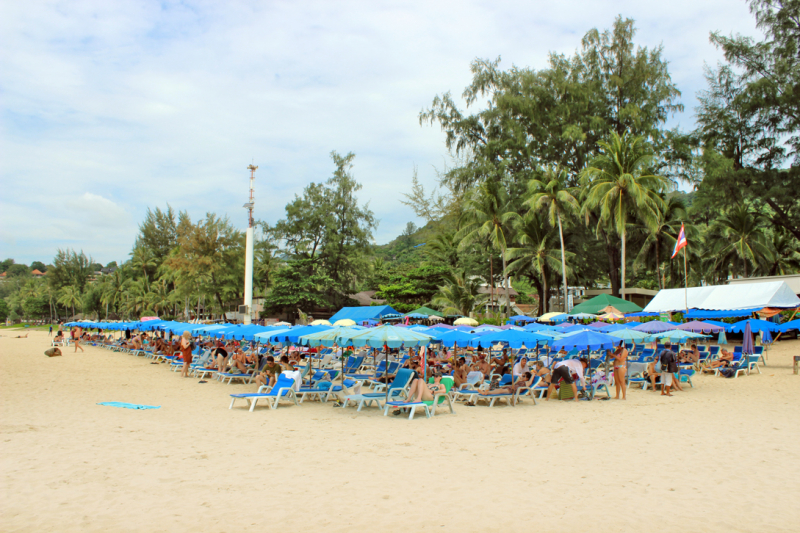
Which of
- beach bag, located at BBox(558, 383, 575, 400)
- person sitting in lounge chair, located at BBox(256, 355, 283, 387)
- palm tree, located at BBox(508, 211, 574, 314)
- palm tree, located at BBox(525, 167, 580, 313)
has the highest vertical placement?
palm tree, located at BBox(525, 167, 580, 313)

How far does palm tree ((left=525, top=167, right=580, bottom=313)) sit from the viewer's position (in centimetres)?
3172

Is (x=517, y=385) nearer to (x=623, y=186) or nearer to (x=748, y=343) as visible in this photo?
(x=748, y=343)

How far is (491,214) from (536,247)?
3.97 m

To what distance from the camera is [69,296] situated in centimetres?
7788

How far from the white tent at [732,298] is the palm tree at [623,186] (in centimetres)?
435

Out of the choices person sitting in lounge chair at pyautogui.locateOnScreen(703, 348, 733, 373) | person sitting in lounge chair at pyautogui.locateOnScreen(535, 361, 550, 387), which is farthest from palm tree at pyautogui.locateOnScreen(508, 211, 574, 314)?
person sitting in lounge chair at pyautogui.locateOnScreen(535, 361, 550, 387)

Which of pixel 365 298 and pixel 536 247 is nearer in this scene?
pixel 536 247

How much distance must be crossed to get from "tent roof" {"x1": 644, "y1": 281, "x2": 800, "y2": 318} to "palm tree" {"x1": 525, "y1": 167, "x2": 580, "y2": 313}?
6.39m

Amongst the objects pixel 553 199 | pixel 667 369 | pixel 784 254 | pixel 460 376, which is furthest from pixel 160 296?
pixel 784 254

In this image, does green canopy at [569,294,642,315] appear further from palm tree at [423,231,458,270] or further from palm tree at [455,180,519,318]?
palm tree at [423,231,458,270]

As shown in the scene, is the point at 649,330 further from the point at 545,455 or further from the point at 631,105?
the point at 631,105

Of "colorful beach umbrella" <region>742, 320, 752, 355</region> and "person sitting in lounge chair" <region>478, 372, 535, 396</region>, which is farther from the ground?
"colorful beach umbrella" <region>742, 320, 752, 355</region>

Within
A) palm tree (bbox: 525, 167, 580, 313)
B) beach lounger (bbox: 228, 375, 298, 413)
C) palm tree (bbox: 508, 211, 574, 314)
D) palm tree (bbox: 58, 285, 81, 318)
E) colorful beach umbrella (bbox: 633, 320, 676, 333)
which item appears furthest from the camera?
palm tree (bbox: 58, 285, 81, 318)

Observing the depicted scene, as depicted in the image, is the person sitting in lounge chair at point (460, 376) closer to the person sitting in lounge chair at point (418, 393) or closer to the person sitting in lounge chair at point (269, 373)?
the person sitting in lounge chair at point (418, 393)
